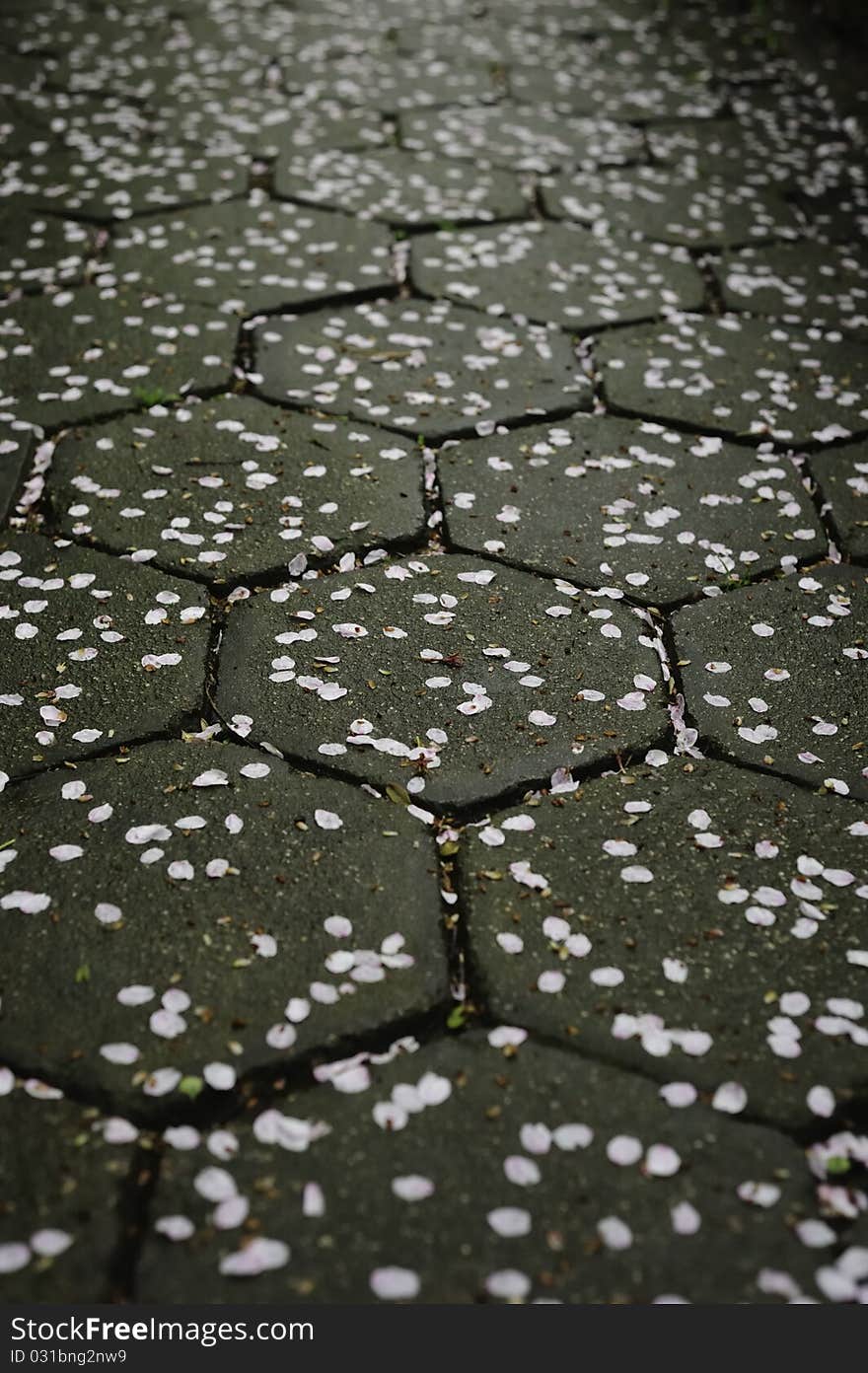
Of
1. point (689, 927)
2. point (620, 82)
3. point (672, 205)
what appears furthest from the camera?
point (620, 82)

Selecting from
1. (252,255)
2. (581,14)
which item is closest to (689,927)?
(252,255)

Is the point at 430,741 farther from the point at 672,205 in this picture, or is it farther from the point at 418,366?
the point at 672,205

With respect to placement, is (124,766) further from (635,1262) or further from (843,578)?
(843,578)

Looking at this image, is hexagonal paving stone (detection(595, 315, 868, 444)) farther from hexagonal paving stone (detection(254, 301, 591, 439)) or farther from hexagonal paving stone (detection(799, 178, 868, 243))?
hexagonal paving stone (detection(799, 178, 868, 243))

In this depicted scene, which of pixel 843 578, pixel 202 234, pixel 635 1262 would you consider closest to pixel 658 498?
pixel 843 578

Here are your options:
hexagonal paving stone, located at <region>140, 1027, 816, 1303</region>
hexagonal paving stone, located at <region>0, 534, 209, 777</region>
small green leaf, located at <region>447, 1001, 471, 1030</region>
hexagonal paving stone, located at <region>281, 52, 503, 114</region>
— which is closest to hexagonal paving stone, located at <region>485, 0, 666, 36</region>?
hexagonal paving stone, located at <region>281, 52, 503, 114</region>

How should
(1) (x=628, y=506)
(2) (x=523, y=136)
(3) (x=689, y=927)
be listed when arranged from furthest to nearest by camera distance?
(2) (x=523, y=136)
(1) (x=628, y=506)
(3) (x=689, y=927)

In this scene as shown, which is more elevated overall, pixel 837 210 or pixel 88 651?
pixel 837 210
